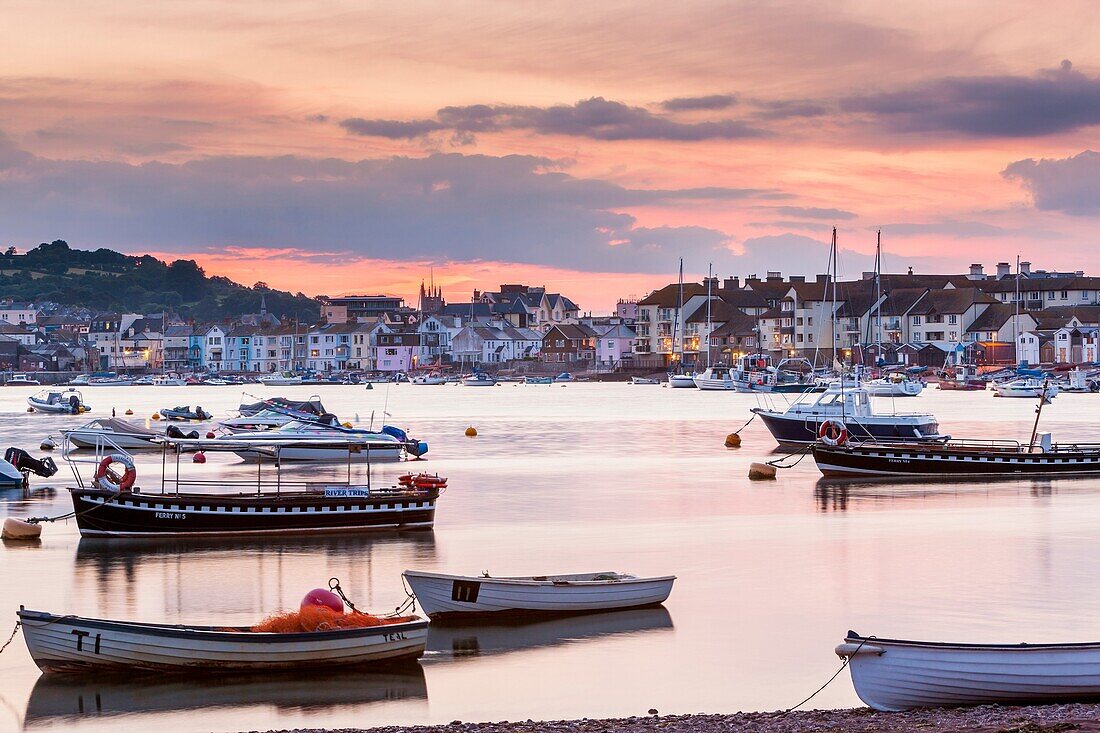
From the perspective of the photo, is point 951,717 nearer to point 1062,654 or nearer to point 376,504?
point 1062,654

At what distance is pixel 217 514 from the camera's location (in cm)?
3022

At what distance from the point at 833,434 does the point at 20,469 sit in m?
28.4

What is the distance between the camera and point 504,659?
65.4 feet

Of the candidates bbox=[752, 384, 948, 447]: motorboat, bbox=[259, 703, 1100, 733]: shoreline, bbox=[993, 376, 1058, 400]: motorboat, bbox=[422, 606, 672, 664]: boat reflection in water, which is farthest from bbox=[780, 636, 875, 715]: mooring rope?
bbox=[993, 376, 1058, 400]: motorboat

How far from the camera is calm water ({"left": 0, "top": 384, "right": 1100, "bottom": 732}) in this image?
17.8 meters

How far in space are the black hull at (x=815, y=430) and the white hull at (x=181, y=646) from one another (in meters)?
35.9

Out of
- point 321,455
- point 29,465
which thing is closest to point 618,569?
point 29,465

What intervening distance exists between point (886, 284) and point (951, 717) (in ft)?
553

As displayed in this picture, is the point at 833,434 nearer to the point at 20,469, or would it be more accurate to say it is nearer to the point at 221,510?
the point at 221,510

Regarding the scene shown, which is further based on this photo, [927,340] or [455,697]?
[927,340]

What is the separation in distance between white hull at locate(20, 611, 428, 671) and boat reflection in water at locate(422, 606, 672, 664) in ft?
6.08

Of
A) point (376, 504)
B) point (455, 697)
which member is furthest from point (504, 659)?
point (376, 504)

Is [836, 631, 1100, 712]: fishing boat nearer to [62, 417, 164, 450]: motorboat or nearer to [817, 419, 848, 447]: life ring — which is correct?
[817, 419, 848, 447]: life ring

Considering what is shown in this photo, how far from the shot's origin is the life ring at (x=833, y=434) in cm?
4684
